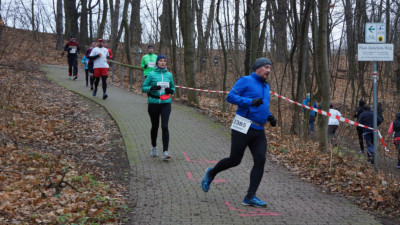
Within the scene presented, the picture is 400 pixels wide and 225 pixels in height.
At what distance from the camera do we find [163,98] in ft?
28.1

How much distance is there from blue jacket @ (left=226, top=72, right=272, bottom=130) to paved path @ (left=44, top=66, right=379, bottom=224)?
1218 millimetres

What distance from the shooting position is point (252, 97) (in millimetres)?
6000

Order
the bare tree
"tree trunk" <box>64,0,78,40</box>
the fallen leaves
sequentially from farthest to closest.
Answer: "tree trunk" <box>64,0,78,40</box>, the bare tree, the fallen leaves

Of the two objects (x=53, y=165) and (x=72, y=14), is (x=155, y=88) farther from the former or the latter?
(x=72, y=14)

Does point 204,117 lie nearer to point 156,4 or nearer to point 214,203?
point 214,203

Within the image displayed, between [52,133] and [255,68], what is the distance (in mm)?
6342

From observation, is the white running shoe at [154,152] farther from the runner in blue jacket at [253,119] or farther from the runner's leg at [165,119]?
the runner in blue jacket at [253,119]

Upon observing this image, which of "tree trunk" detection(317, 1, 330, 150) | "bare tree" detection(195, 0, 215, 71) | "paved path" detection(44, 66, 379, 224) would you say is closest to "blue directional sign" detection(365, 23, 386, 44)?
"tree trunk" detection(317, 1, 330, 150)

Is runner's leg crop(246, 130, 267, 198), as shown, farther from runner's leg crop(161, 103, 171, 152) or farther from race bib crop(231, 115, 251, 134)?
runner's leg crop(161, 103, 171, 152)

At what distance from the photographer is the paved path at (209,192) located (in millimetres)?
5695

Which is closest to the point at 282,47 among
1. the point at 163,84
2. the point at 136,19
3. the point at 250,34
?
the point at 250,34

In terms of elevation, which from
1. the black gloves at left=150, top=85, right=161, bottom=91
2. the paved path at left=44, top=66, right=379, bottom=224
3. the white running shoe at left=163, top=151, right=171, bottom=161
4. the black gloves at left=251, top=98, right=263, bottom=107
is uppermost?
the black gloves at left=150, top=85, right=161, bottom=91

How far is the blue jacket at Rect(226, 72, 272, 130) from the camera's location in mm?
5965

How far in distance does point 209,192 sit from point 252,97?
1751 mm
